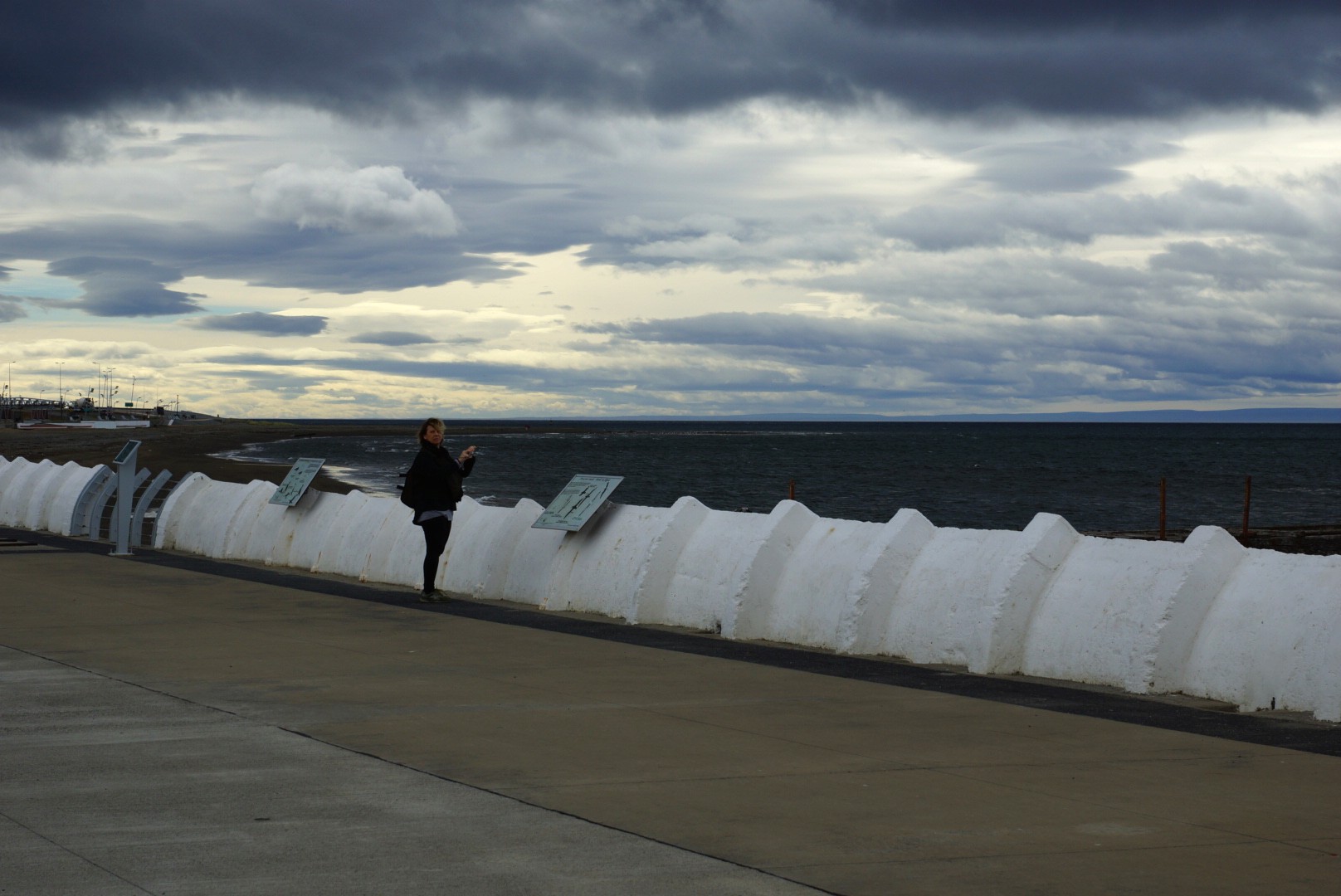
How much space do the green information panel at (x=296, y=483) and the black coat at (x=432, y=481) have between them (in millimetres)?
4039

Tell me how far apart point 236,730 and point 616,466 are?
282 feet

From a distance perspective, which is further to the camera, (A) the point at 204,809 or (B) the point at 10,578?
(B) the point at 10,578

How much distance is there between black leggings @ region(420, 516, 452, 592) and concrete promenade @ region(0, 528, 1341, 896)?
114 inches

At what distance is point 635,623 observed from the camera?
41.9ft

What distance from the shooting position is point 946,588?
10.7 meters

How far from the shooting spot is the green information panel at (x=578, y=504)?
13.9 meters

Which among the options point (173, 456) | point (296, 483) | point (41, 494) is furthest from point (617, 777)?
point (173, 456)

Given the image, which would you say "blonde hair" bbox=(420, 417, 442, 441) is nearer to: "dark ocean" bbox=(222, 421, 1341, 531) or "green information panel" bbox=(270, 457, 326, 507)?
"green information panel" bbox=(270, 457, 326, 507)

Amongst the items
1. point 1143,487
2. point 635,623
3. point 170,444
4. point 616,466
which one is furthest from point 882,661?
point 170,444

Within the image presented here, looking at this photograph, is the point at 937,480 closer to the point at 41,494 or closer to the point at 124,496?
the point at 41,494

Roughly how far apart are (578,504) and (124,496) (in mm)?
8114

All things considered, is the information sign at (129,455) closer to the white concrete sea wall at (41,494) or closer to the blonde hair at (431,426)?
the white concrete sea wall at (41,494)

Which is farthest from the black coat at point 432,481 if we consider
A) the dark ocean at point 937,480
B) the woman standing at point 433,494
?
the dark ocean at point 937,480

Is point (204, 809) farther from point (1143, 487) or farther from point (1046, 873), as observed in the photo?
point (1143, 487)
